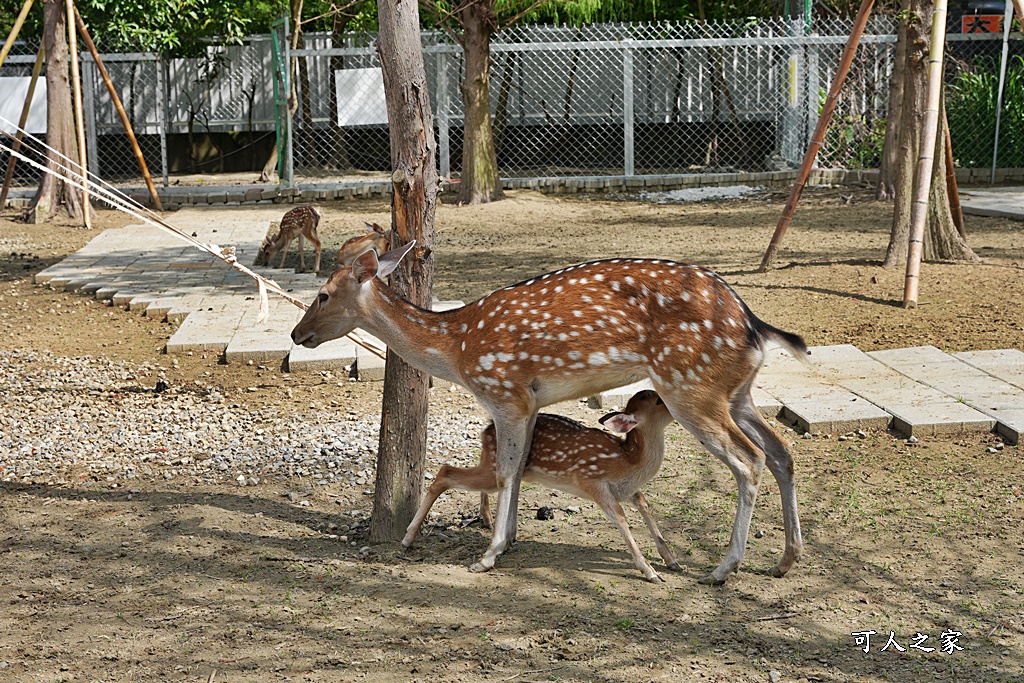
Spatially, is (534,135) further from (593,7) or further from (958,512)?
(958,512)

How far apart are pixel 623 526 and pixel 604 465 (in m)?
0.24

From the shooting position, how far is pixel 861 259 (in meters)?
10.0

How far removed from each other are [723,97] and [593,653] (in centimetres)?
1821

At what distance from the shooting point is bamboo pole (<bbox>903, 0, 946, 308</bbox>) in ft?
26.1

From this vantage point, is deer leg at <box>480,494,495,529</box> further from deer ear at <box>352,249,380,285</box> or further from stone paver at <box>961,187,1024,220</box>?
stone paver at <box>961,187,1024,220</box>

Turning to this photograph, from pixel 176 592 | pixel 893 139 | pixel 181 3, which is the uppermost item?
pixel 181 3

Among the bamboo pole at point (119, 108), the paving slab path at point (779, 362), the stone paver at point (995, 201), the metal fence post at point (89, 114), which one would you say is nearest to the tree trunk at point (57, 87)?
the bamboo pole at point (119, 108)

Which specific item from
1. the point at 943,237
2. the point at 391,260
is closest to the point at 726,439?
the point at 391,260

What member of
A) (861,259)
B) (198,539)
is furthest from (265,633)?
(861,259)

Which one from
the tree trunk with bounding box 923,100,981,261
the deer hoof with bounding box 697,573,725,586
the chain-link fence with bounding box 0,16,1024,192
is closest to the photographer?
the deer hoof with bounding box 697,573,725,586

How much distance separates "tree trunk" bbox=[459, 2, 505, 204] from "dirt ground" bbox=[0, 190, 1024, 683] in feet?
28.3

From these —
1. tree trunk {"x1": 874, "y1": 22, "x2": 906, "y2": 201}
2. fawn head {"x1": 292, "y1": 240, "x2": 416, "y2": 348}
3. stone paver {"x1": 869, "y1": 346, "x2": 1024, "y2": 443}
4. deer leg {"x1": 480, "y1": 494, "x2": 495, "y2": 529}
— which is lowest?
deer leg {"x1": 480, "y1": 494, "x2": 495, "y2": 529}

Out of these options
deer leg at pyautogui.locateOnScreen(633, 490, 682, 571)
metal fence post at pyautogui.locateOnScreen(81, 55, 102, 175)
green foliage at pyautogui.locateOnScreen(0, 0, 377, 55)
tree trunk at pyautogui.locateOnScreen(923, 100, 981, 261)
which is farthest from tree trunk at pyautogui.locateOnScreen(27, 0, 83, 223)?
deer leg at pyautogui.locateOnScreen(633, 490, 682, 571)

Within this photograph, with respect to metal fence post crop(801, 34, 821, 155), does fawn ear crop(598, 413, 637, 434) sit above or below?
below
